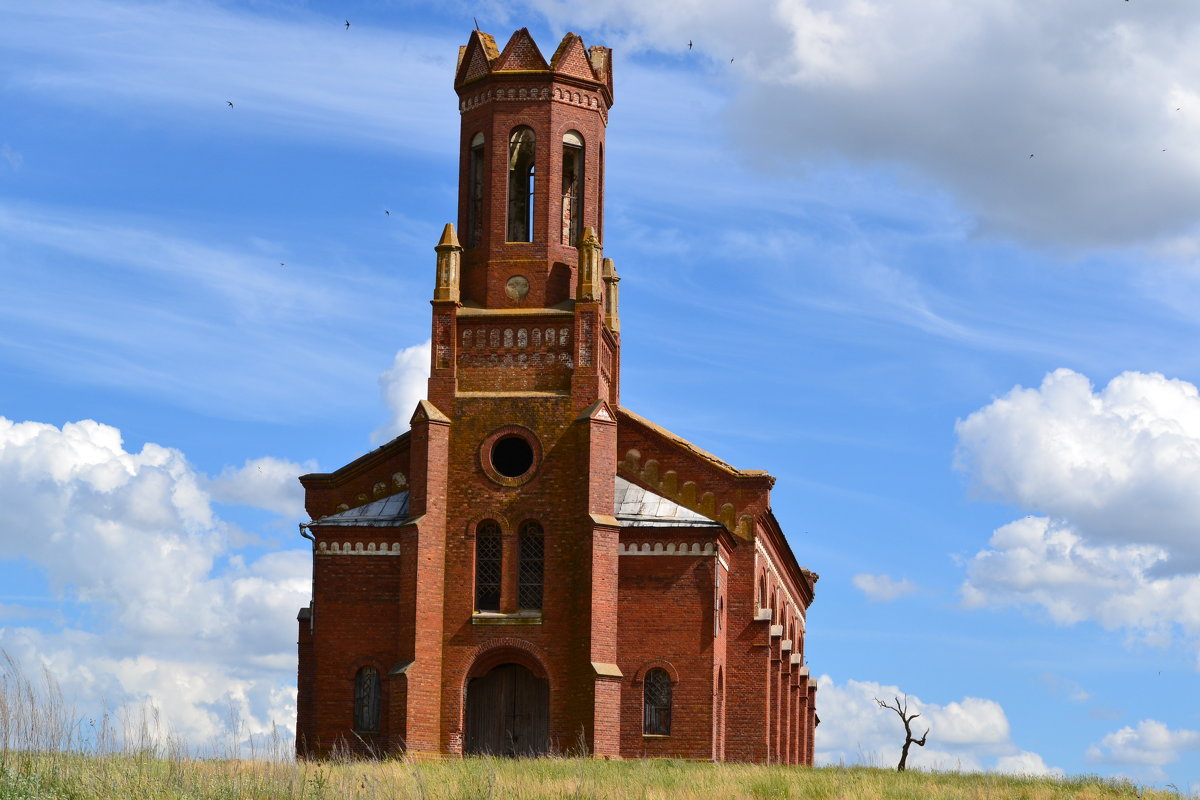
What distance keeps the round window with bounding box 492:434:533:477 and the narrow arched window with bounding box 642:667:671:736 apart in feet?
18.6

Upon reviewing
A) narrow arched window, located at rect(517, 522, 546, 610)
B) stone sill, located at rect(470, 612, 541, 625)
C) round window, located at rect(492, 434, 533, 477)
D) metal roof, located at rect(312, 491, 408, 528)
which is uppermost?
round window, located at rect(492, 434, 533, 477)

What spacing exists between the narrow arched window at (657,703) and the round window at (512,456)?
566 centimetres

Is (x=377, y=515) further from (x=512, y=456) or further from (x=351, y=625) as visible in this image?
(x=512, y=456)

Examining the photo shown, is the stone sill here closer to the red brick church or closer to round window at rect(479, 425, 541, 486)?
the red brick church

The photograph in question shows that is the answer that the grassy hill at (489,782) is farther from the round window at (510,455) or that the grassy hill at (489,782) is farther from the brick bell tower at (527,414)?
the round window at (510,455)

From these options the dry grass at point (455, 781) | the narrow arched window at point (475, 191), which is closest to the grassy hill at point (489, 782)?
the dry grass at point (455, 781)

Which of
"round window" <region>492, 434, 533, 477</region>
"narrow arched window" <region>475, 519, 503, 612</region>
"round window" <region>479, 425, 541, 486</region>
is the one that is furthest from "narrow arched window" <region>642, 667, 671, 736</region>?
"round window" <region>492, 434, 533, 477</region>

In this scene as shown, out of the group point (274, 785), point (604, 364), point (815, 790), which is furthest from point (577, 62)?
point (274, 785)

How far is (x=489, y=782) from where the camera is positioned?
26859 mm

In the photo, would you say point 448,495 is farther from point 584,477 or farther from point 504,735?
point 504,735

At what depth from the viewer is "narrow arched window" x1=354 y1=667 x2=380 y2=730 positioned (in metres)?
40.2

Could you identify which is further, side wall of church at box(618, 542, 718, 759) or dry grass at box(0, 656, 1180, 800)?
side wall of church at box(618, 542, 718, 759)

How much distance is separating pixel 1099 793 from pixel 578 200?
19.5m

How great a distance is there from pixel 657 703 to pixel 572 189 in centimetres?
1315
